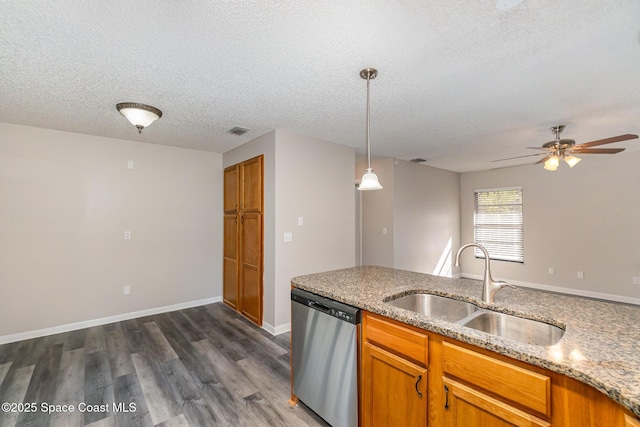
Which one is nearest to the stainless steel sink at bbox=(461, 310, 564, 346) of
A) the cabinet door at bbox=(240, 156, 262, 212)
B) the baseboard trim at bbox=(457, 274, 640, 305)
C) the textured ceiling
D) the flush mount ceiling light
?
the textured ceiling

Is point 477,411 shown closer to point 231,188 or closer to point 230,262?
point 230,262

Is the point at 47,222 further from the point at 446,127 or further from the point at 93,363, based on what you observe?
the point at 446,127

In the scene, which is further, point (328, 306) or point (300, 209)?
point (300, 209)

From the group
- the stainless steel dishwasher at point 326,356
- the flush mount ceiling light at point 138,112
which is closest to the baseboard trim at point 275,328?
the stainless steel dishwasher at point 326,356

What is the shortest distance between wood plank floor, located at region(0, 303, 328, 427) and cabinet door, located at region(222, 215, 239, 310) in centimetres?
76

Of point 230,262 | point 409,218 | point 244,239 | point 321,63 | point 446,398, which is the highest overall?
point 321,63

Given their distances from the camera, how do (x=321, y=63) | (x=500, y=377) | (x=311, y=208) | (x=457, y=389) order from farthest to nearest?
(x=311, y=208), (x=321, y=63), (x=457, y=389), (x=500, y=377)

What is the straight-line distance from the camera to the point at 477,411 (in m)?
1.20

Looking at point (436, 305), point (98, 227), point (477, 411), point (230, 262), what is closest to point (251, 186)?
point (230, 262)

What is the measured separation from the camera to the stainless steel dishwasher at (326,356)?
1697 millimetres

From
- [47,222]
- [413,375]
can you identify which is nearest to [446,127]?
[413,375]

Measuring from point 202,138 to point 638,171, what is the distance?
681cm

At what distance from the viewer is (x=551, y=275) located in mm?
5520

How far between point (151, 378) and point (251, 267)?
1.67 metres
